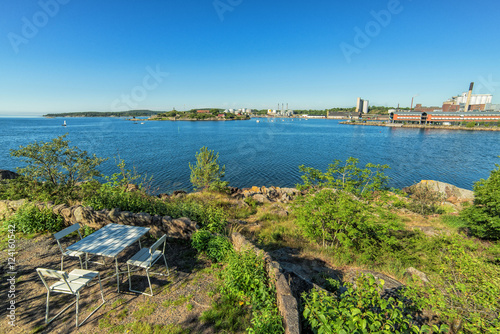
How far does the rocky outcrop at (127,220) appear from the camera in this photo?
6652 millimetres

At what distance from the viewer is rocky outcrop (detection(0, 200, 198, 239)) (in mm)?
6652

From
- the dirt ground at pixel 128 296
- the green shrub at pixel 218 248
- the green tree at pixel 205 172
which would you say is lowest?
the green tree at pixel 205 172

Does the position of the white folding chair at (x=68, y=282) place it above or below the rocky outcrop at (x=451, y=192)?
above

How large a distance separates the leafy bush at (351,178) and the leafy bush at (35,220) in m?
9.19

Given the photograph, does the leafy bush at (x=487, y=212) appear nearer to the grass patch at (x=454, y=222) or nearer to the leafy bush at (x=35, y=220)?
the grass patch at (x=454, y=222)

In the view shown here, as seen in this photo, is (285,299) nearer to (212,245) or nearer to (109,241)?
(212,245)

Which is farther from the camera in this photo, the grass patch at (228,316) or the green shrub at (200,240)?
the green shrub at (200,240)

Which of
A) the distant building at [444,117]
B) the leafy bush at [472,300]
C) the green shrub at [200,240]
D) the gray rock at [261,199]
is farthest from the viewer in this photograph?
the distant building at [444,117]

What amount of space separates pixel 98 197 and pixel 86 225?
1.25m

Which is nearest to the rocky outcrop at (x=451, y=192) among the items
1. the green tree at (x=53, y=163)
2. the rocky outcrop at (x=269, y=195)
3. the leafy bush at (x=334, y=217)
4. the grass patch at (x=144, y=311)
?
the rocky outcrop at (x=269, y=195)

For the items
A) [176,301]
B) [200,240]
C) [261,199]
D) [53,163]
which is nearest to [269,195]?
[261,199]

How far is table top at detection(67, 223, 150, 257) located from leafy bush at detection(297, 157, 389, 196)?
6.32 metres

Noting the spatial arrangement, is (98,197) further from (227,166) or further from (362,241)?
(227,166)

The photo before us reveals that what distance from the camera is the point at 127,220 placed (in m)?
6.95
